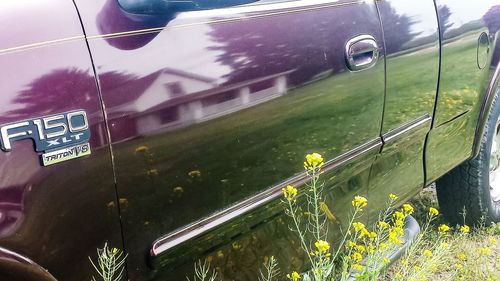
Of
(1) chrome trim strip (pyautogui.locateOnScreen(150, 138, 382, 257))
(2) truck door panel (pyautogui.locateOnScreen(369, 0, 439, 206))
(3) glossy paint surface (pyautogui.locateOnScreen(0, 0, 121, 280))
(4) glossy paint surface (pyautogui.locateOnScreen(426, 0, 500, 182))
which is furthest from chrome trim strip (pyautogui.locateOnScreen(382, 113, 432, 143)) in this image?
(3) glossy paint surface (pyautogui.locateOnScreen(0, 0, 121, 280))

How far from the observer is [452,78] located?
2.65 metres

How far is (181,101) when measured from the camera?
1.42m

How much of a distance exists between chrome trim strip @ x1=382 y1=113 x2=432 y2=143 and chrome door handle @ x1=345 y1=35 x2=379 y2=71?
0.37m

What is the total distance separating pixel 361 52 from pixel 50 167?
130 centimetres

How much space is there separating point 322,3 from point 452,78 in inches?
40.0

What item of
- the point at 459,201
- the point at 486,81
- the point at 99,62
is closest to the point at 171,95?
the point at 99,62

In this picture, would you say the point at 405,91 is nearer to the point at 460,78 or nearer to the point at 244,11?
the point at 460,78

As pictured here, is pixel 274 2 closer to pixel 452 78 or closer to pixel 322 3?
pixel 322 3

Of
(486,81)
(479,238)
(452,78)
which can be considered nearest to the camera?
(452,78)

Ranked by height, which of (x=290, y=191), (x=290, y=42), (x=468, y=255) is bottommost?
(x=468, y=255)

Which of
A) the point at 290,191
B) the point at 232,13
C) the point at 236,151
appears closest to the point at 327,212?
the point at 290,191

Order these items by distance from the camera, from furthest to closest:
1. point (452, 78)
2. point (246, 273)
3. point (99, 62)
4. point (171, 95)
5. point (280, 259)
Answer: point (452, 78)
point (280, 259)
point (246, 273)
point (171, 95)
point (99, 62)

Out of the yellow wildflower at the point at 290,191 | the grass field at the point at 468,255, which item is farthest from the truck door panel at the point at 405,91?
the yellow wildflower at the point at 290,191

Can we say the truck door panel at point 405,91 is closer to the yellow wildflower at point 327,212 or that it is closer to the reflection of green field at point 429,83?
the reflection of green field at point 429,83
